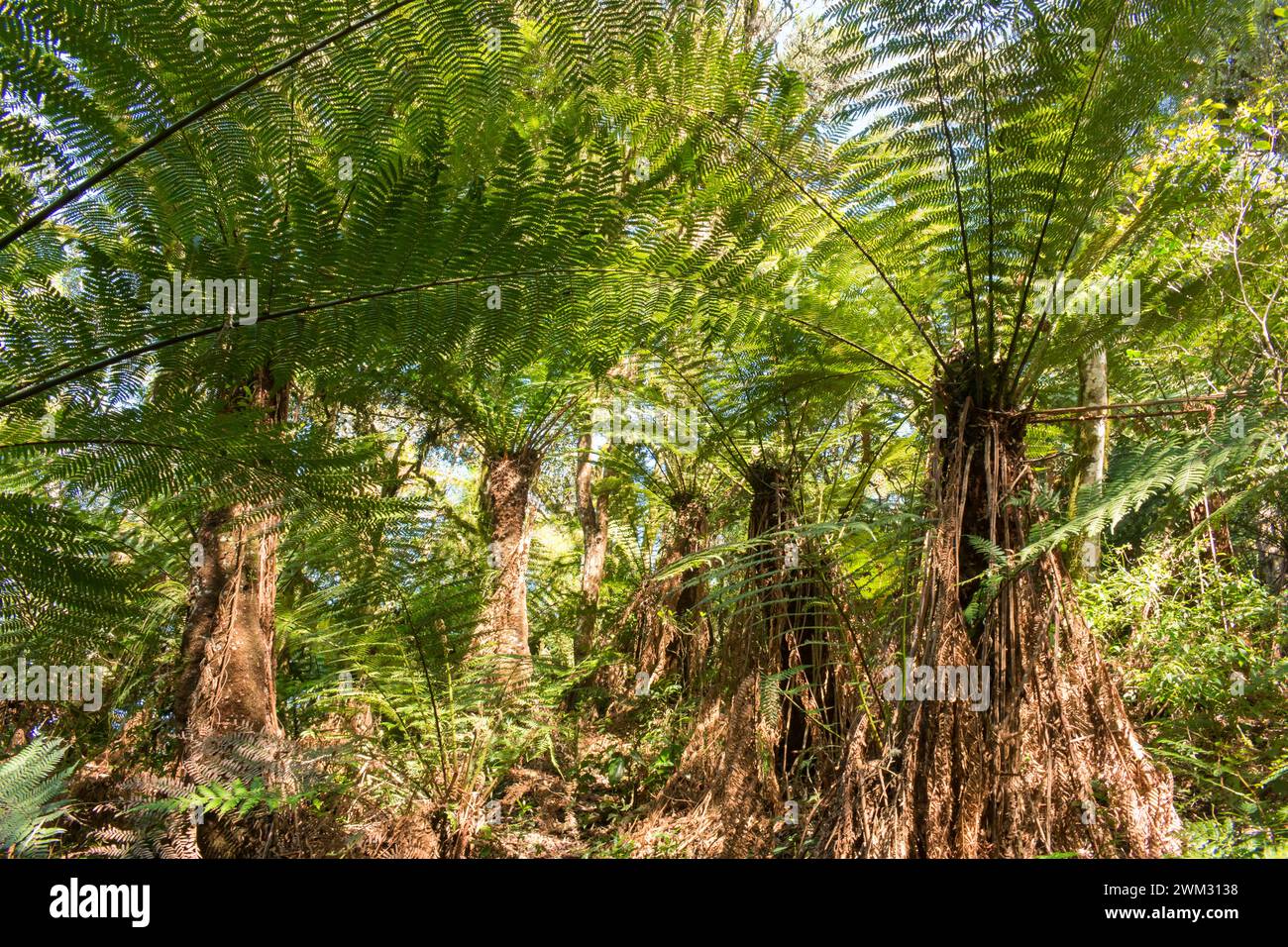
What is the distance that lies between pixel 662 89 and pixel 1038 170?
102 cm

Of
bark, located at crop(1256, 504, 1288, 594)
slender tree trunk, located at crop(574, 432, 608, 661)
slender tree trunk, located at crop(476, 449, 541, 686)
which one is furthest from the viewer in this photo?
slender tree trunk, located at crop(574, 432, 608, 661)

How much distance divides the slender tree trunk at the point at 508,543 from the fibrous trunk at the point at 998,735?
143cm

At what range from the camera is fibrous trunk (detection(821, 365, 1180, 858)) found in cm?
159

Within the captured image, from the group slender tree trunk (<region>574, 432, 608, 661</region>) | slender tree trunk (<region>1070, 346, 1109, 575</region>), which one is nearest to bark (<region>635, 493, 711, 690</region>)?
slender tree trunk (<region>574, 432, 608, 661</region>)

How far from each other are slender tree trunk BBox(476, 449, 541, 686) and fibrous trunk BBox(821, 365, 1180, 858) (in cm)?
143

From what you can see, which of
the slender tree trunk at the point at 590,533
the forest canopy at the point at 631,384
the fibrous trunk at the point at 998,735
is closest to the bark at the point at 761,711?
the forest canopy at the point at 631,384

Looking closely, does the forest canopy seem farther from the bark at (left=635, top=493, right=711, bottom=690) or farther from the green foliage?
the bark at (left=635, top=493, right=711, bottom=690)

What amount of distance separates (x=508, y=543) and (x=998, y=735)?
2262 mm

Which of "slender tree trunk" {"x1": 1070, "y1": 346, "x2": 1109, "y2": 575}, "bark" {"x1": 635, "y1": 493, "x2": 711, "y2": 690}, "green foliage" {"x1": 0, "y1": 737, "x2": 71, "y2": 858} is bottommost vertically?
"green foliage" {"x1": 0, "y1": 737, "x2": 71, "y2": 858}

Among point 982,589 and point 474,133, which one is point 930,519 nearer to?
point 982,589

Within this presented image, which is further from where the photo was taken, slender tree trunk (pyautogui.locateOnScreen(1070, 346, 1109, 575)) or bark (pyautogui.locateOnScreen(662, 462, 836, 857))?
slender tree trunk (pyautogui.locateOnScreen(1070, 346, 1109, 575))

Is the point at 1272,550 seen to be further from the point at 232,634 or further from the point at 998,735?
the point at 232,634

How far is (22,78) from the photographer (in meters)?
1.14
